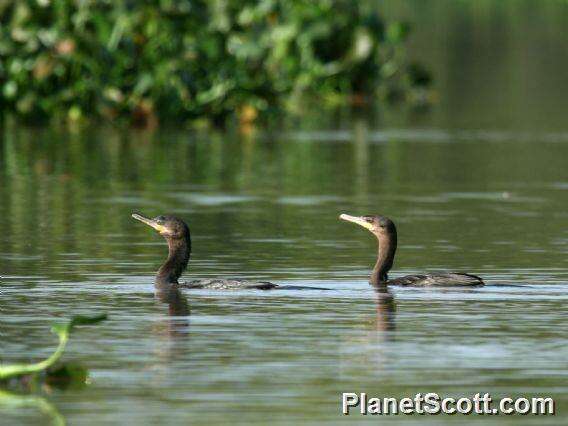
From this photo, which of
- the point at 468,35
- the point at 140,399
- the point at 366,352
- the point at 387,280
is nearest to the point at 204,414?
the point at 140,399

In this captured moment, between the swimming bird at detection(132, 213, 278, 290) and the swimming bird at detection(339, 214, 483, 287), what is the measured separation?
1.21 meters

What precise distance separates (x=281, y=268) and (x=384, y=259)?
6.25ft

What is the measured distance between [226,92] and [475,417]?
3624cm

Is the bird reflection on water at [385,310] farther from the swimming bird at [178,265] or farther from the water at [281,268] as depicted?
the swimming bird at [178,265]

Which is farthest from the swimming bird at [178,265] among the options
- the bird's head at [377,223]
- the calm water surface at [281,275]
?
the bird's head at [377,223]

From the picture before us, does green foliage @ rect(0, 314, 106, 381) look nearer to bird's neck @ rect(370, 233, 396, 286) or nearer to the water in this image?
the water

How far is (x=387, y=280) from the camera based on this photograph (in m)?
21.4

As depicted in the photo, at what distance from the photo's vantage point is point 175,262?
21.3 meters

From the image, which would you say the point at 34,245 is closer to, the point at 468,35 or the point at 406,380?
the point at 406,380

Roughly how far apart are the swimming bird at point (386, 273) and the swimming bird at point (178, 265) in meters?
1.21

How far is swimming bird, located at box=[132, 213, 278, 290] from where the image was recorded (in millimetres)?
20547

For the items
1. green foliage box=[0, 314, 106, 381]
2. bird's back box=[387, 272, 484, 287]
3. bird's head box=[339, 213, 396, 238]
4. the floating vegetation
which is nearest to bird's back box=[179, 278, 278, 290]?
bird's back box=[387, 272, 484, 287]

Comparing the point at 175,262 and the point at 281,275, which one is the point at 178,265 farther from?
the point at 281,275

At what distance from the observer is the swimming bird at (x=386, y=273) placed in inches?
811
